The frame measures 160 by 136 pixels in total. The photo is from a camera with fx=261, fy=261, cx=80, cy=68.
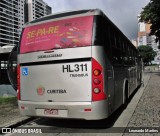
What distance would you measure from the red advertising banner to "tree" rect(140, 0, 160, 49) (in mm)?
22276

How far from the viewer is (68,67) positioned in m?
6.07

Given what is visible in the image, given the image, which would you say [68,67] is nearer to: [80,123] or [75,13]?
[75,13]

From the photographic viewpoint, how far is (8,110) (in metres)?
9.41

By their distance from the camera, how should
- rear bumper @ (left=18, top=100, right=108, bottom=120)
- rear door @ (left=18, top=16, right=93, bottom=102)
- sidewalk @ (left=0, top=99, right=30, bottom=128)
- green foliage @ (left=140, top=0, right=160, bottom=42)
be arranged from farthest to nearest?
green foliage @ (left=140, top=0, right=160, bottom=42), sidewalk @ (left=0, top=99, right=30, bottom=128), rear door @ (left=18, top=16, right=93, bottom=102), rear bumper @ (left=18, top=100, right=108, bottom=120)

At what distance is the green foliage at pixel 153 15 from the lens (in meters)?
27.0

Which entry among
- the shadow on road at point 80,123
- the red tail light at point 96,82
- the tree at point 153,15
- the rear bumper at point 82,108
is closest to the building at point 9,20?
the tree at point 153,15

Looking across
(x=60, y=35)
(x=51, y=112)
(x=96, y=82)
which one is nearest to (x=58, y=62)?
(x=60, y=35)

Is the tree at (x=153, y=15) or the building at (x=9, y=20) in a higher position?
the building at (x=9, y=20)

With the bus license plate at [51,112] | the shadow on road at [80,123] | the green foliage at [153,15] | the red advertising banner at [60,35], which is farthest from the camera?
the green foliage at [153,15]

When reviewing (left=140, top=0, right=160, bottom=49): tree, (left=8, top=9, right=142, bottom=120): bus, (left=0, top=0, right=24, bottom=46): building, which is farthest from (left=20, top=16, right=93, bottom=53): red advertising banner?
(left=0, top=0, right=24, bottom=46): building

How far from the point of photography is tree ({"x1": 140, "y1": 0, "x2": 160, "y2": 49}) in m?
27.0

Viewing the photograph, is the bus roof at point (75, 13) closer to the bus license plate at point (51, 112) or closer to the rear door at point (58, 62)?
the rear door at point (58, 62)

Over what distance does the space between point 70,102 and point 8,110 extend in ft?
13.9

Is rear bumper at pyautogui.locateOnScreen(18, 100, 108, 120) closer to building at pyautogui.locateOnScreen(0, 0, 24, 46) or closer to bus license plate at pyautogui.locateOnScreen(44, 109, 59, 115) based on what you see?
bus license plate at pyautogui.locateOnScreen(44, 109, 59, 115)
